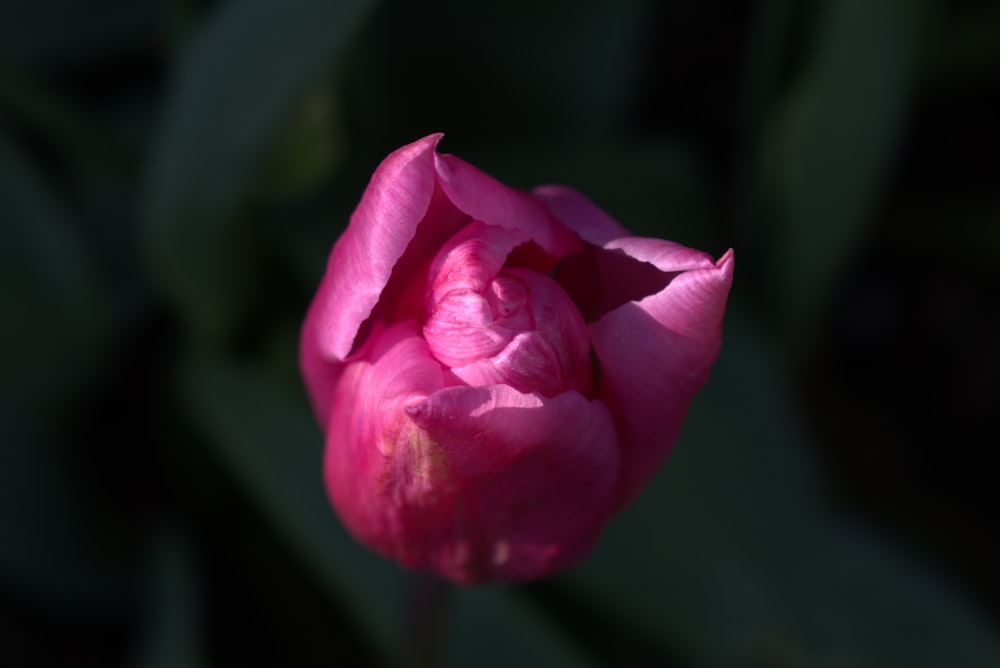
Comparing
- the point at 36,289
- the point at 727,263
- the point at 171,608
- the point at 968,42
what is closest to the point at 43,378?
the point at 36,289

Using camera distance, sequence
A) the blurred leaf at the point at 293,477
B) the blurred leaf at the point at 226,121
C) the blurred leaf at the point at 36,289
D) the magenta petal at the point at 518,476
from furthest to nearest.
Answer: the blurred leaf at the point at 36,289, the blurred leaf at the point at 293,477, the blurred leaf at the point at 226,121, the magenta petal at the point at 518,476

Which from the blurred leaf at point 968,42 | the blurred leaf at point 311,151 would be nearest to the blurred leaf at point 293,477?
the blurred leaf at point 311,151

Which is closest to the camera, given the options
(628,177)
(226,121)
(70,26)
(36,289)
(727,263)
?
(727,263)

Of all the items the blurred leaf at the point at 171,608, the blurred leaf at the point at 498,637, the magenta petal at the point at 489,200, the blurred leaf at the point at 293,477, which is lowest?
the blurred leaf at the point at 171,608

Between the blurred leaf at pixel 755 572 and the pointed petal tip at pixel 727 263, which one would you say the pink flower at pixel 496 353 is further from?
the blurred leaf at pixel 755 572

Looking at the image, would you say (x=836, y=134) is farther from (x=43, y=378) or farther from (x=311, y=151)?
(x=43, y=378)

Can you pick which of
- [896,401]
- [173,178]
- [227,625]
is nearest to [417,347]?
[173,178]

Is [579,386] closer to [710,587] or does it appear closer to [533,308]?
[533,308]

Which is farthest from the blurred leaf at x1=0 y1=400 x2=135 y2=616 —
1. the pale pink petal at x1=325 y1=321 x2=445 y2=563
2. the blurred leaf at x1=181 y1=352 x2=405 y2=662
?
the pale pink petal at x1=325 y1=321 x2=445 y2=563
